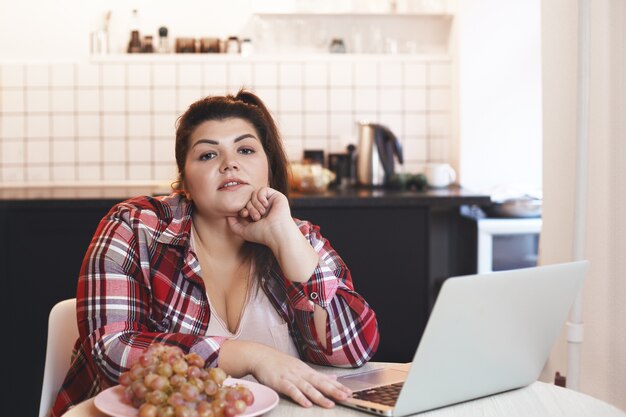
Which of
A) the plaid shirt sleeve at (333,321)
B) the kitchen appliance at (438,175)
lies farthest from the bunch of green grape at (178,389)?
the kitchen appliance at (438,175)

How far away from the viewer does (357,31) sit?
398 centimetres

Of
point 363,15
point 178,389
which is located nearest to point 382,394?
point 178,389

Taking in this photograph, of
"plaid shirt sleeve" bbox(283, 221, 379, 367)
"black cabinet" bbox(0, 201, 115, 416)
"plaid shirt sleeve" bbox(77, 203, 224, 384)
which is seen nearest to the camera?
"plaid shirt sleeve" bbox(77, 203, 224, 384)

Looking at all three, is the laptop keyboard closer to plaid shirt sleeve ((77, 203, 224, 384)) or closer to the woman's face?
plaid shirt sleeve ((77, 203, 224, 384))

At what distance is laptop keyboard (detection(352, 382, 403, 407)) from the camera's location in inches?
46.7

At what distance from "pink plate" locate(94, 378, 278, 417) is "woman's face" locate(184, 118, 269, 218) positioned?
1.86ft

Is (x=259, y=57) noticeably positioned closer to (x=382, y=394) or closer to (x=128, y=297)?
(x=128, y=297)

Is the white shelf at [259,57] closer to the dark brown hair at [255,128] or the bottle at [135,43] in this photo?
the bottle at [135,43]

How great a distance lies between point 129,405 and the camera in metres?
1.11

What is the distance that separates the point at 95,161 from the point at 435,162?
1.62 m

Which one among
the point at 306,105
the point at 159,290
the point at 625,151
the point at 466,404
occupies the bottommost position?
the point at 466,404

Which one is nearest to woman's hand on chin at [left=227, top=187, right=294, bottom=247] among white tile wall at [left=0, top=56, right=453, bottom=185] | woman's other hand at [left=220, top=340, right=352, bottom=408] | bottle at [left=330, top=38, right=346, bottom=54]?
woman's other hand at [left=220, top=340, right=352, bottom=408]

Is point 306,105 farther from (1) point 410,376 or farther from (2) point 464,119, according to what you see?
(1) point 410,376

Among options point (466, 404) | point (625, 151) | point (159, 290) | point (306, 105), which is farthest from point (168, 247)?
point (306, 105)
